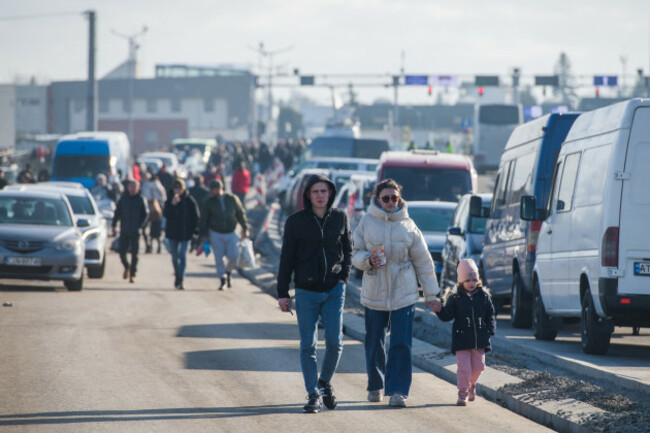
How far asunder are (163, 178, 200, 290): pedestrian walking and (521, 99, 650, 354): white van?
8.72 metres

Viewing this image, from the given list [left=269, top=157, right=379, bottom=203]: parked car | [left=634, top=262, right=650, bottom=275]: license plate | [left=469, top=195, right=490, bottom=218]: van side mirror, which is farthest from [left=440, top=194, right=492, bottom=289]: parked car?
A: [left=269, top=157, right=379, bottom=203]: parked car

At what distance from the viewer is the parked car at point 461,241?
65.9ft

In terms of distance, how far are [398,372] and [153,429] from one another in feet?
7.26

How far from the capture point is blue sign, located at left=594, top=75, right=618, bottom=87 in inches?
3246

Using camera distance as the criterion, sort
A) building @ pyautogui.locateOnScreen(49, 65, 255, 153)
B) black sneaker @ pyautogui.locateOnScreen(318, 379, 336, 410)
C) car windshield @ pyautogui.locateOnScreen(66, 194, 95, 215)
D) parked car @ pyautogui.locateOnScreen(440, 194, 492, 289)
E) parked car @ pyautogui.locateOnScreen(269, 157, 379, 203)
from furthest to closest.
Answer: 1. building @ pyautogui.locateOnScreen(49, 65, 255, 153)
2. parked car @ pyautogui.locateOnScreen(269, 157, 379, 203)
3. car windshield @ pyautogui.locateOnScreen(66, 194, 95, 215)
4. parked car @ pyautogui.locateOnScreen(440, 194, 492, 289)
5. black sneaker @ pyautogui.locateOnScreen(318, 379, 336, 410)

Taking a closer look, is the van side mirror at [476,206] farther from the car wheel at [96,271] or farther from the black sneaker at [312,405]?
the black sneaker at [312,405]

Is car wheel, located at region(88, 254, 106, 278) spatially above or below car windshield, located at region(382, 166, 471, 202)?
below

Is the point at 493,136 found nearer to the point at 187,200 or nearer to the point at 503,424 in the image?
the point at 187,200

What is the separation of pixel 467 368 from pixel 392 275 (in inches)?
39.7

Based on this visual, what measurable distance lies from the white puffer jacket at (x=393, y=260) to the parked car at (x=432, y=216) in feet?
40.9

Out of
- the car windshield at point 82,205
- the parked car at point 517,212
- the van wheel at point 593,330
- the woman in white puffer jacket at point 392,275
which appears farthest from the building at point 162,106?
the woman in white puffer jacket at point 392,275

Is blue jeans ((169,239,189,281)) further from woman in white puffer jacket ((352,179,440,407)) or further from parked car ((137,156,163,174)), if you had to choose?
parked car ((137,156,163,174))

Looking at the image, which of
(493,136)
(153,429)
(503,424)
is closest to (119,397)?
(153,429)

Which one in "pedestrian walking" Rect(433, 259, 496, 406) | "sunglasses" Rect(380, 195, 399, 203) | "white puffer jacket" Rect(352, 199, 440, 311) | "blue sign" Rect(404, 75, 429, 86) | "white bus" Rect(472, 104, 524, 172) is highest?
"blue sign" Rect(404, 75, 429, 86)
